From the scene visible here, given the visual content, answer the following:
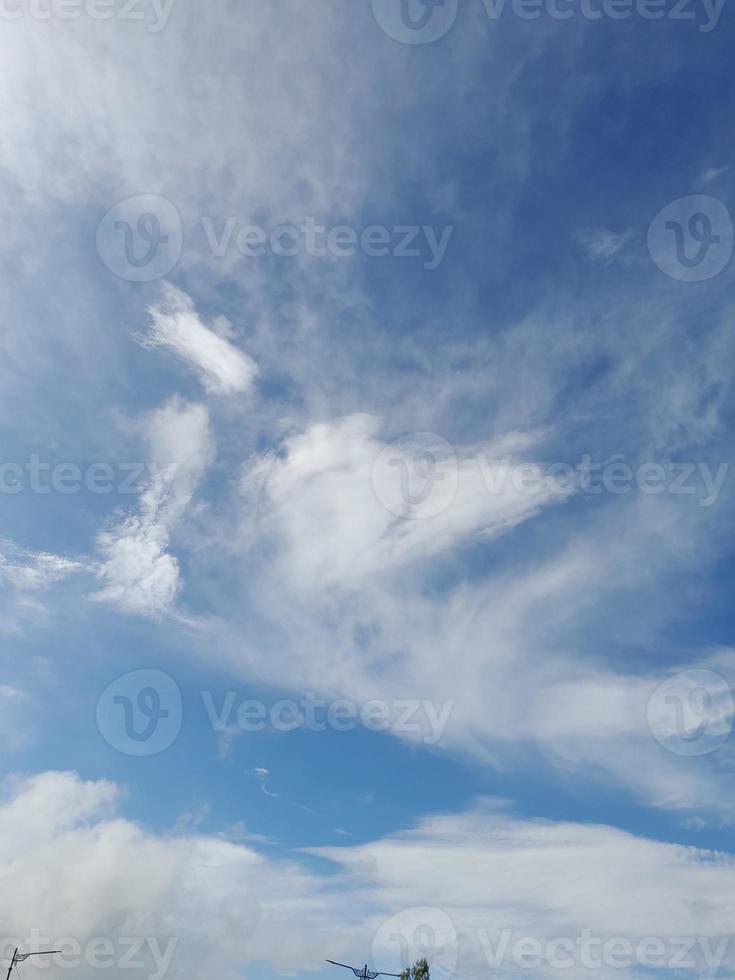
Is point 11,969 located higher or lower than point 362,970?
lower

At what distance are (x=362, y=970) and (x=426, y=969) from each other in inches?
757

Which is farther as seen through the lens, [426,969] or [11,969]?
[426,969]

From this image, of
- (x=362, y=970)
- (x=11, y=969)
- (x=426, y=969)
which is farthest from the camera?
(x=426, y=969)

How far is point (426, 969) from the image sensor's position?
59156 millimetres

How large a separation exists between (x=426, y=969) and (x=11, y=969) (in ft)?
116

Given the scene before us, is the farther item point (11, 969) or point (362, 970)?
point (11, 969)

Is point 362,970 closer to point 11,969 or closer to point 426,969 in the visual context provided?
point 426,969

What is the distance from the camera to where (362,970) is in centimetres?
4453

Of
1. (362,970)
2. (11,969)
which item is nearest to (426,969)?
(362,970)

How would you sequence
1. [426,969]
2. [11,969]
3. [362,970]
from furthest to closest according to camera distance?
1. [426,969]
2. [11,969]
3. [362,970]

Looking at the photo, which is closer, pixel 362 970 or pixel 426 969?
pixel 362 970

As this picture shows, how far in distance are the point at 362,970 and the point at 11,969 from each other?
2720 centimetres
